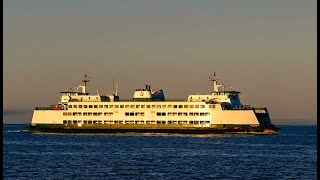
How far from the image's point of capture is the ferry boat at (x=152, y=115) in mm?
109875

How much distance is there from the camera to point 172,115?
4437 inches

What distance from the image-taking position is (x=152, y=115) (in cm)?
11350

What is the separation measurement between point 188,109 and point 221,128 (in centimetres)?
654

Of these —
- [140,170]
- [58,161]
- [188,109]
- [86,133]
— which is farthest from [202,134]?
[140,170]

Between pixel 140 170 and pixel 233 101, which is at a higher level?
pixel 233 101

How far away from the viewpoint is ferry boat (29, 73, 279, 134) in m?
110

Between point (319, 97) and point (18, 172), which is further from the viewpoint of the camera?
point (18, 172)

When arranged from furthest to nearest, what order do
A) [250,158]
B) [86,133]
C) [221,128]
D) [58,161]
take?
[86,133]
[221,128]
[250,158]
[58,161]

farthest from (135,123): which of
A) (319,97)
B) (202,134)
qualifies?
(319,97)

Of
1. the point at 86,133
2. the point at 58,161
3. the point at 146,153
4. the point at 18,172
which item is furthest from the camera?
the point at 86,133

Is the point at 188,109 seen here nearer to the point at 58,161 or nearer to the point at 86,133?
the point at 86,133

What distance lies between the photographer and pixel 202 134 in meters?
113

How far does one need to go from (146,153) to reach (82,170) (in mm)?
18763

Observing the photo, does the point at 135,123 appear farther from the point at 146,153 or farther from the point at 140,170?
the point at 140,170
